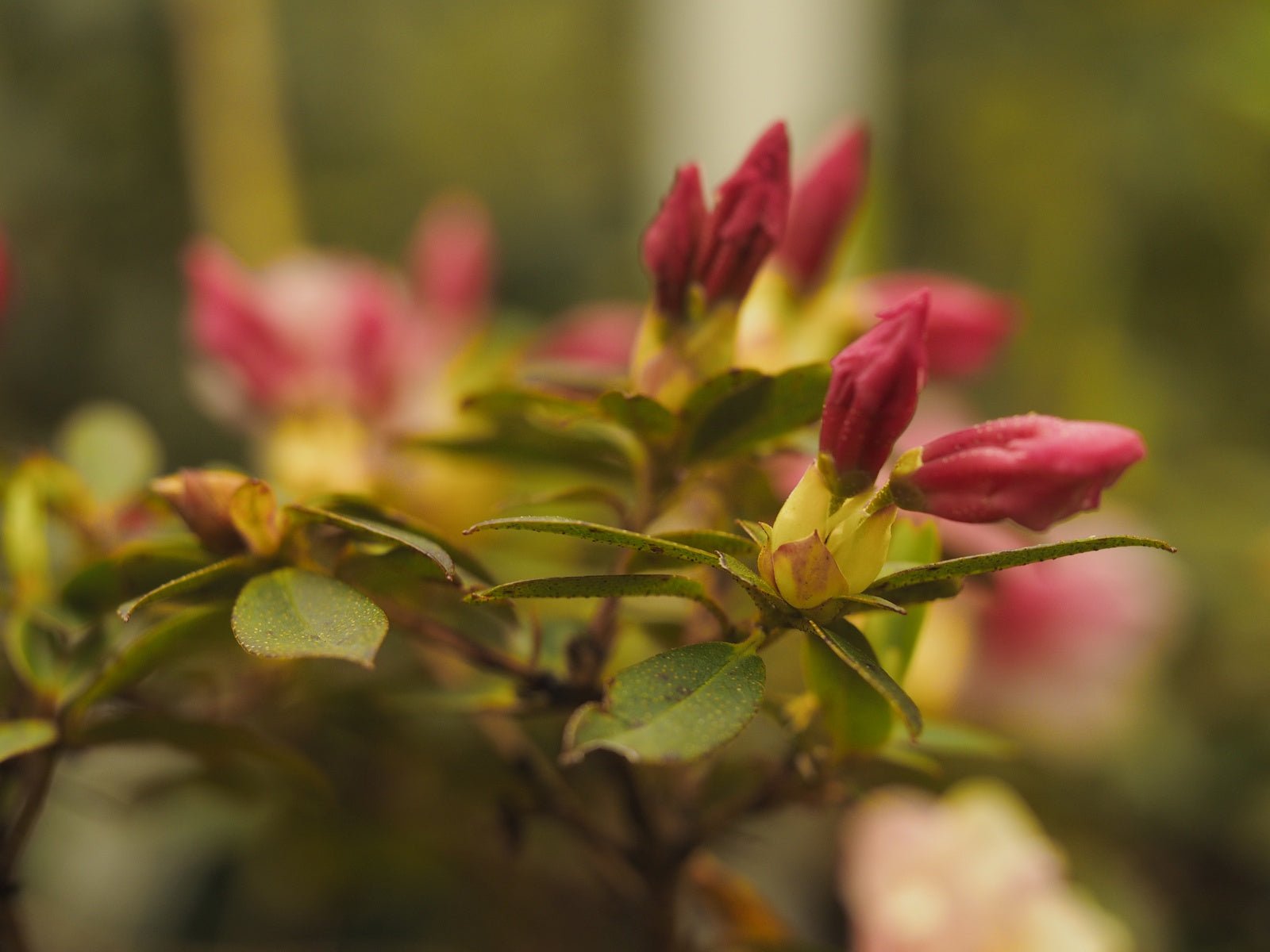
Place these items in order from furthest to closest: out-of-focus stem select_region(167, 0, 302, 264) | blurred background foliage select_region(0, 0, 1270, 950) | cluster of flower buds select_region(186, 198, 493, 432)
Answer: out-of-focus stem select_region(167, 0, 302, 264) < blurred background foliage select_region(0, 0, 1270, 950) < cluster of flower buds select_region(186, 198, 493, 432)

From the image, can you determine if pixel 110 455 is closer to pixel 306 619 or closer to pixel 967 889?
pixel 306 619

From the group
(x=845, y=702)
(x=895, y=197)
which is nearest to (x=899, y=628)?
(x=845, y=702)

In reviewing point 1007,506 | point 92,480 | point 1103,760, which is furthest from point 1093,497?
point 1103,760

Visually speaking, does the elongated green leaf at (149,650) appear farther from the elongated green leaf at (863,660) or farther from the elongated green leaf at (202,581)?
the elongated green leaf at (863,660)

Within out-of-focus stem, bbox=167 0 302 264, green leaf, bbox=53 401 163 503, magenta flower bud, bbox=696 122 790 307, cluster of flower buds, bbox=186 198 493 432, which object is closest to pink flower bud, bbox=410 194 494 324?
cluster of flower buds, bbox=186 198 493 432

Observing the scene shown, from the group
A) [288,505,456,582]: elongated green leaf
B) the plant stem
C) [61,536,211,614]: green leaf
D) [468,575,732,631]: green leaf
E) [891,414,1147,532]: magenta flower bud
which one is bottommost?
the plant stem

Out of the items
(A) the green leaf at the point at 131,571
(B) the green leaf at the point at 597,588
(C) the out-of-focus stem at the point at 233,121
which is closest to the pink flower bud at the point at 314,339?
(A) the green leaf at the point at 131,571

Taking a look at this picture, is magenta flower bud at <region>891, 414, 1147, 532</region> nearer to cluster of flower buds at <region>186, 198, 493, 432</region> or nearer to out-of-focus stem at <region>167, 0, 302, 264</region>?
cluster of flower buds at <region>186, 198, 493, 432</region>

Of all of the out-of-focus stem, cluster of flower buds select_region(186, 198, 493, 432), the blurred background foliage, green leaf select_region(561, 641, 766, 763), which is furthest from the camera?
the out-of-focus stem
